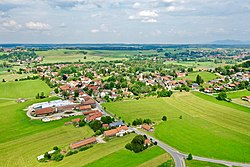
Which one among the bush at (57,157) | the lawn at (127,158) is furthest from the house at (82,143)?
the lawn at (127,158)

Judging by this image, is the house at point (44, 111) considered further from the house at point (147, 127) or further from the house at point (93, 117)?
the house at point (147, 127)

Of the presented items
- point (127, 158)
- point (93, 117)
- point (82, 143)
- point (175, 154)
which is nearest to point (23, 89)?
point (93, 117)

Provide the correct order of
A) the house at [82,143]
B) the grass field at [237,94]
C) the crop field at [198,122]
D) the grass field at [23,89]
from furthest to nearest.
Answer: the grass field at [23,89] → the grass field at [237,94] → the house at [82,143] → the crop field at [198,122]

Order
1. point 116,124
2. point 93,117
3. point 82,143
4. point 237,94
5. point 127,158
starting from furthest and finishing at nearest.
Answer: point 237,94 → point 93,117 → point 116,124 → point 82,143 → point 127,158

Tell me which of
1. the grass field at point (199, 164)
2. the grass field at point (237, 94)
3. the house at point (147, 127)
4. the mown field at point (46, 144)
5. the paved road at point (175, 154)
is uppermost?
the grass field at point (237, 94)

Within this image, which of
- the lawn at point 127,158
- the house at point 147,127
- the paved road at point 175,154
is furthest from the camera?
the house at point 147,127

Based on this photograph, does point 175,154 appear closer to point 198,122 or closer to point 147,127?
point 147,127

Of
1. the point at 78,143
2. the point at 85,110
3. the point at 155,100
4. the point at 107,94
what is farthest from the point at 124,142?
the point at 107,94
